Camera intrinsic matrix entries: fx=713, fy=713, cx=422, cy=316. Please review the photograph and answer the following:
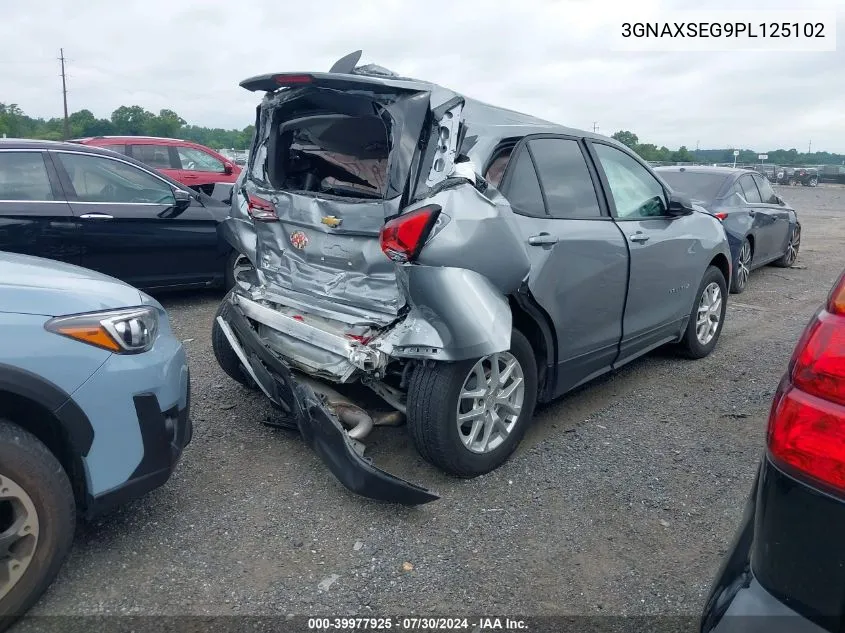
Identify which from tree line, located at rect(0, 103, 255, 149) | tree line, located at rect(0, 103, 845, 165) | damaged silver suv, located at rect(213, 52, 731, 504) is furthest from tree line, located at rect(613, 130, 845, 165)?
tree line, located at rect(0, 103, 255, 149)

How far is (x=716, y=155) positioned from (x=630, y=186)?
44380 millimetres

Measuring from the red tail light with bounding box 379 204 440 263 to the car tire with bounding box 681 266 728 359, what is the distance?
2.96 meters

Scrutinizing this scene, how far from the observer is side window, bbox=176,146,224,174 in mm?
12523

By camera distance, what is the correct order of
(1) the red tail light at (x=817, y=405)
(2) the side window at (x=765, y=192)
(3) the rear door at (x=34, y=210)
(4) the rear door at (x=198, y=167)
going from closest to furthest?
(1) the red tail light at (x=817, y=405) < (3) the rear door at (x=34, y=210) < (2) the side window at (x=765, y=192) < (4) the rear door at (x=198, y=167)

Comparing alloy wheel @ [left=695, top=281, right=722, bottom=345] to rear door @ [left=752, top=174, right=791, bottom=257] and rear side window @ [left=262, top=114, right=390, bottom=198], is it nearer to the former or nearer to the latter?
rear side window @ [left=262, top=114, right=390, bottom=198]

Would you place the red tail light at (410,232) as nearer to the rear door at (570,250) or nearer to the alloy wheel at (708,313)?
the rear door at (570,250)

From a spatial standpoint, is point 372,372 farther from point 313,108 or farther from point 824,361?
point 824,361

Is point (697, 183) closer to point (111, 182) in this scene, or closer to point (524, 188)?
point (524, 188)

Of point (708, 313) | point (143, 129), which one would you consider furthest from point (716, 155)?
point (708, 313)

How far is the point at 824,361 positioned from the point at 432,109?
2253 millimetres

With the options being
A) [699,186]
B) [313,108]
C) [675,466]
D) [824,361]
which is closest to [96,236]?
[313,108]

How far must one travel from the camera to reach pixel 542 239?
3.62 metres

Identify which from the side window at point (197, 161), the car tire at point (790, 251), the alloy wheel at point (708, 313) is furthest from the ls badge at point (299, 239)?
the side window at point (197, 161)

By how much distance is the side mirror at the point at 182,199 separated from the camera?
671 cm
